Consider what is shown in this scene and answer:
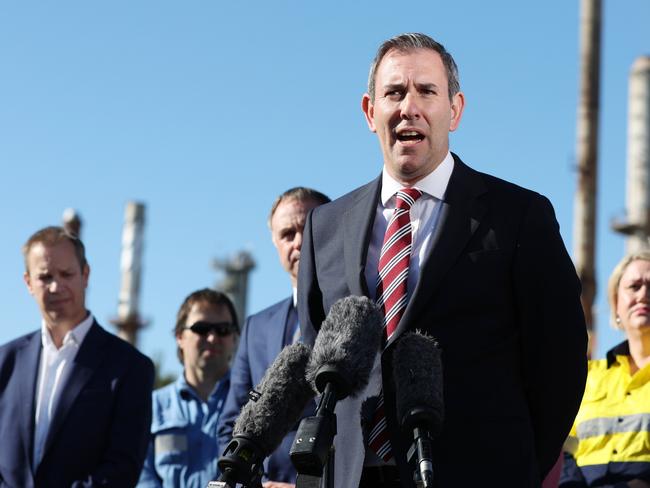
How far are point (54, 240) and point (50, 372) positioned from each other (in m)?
0.71

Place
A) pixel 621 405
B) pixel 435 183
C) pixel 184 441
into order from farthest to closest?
pixel 184 441 < pixel 621 405 < pixel 435 183

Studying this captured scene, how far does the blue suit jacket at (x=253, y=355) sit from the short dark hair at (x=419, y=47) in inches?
101

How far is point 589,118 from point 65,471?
47.0ft

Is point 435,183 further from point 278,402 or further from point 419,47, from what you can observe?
point 278,402

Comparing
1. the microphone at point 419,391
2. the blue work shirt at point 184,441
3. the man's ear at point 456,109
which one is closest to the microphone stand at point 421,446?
the microphone at point 419,391

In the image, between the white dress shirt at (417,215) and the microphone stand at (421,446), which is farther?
the white dress shirt at (417,215)

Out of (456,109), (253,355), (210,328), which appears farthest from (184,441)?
(456,109)

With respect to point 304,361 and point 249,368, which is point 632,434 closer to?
point 249,368

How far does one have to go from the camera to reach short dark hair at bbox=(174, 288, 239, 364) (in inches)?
311

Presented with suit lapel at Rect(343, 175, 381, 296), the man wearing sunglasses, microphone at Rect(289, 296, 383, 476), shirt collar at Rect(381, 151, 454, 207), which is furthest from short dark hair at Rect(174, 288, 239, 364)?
microphone at Rect(289, 296, 383, 476)

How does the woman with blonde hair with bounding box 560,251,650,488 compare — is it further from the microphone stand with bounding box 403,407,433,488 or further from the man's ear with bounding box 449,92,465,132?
the microphone stand with bounding box 403,407,433,488

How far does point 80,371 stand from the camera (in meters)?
6.32

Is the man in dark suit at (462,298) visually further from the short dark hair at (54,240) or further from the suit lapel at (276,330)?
the short dark hair at (54,240)

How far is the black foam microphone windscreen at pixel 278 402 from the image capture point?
3.24 metres
